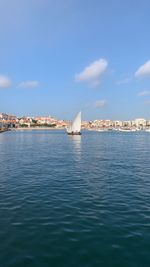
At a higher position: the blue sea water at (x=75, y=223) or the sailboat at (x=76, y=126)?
the sailboat at (x=76, y=126)

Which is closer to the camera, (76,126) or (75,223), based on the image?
(75,223)

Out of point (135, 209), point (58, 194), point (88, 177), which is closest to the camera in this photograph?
point (135, 209)

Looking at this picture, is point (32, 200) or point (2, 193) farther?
point (2, 193)

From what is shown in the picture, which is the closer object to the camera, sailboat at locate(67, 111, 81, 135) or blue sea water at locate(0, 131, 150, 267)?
blue sea water at locate(0, 131, 150, 267)

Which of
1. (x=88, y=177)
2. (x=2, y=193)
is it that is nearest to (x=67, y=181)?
(x=88, y=177)

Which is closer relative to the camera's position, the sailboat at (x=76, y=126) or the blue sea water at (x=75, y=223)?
the blue sea water at (x=75, y=223)

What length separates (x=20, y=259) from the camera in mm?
10852

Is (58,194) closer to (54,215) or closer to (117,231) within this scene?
(54,215)

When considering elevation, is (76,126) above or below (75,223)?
above

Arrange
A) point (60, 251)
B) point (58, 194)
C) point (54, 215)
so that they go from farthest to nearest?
point (58, 194)
point (54, 215)
point (60, 251)

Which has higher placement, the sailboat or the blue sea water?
the sailboat

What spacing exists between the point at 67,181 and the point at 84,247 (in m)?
15.2

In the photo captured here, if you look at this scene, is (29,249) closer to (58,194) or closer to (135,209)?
(135,209)

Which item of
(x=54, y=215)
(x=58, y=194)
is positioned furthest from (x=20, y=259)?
(x=58, y=194)
